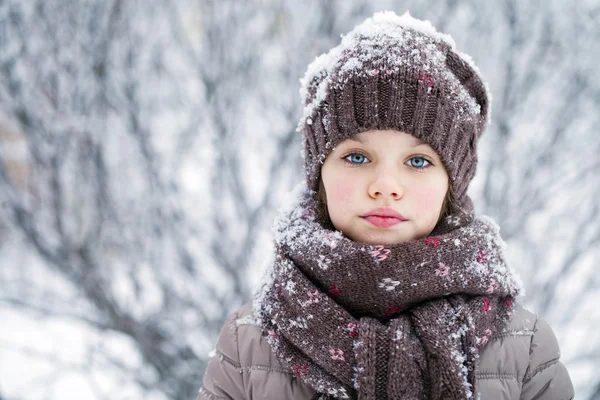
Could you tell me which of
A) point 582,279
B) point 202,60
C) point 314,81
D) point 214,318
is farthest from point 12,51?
point 582,279

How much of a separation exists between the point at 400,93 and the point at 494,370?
633 mm

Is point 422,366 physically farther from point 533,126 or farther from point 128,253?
point 128,253

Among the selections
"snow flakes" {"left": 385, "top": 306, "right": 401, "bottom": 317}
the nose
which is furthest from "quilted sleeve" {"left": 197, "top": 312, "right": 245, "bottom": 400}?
the nose

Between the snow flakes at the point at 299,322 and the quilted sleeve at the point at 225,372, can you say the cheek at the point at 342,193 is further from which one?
the quilted sleeve at the point at 225,372

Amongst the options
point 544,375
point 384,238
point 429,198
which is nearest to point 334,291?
point 384,238

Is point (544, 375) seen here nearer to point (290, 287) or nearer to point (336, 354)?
point (336, 354)

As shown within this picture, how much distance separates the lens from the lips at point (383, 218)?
0.96 metres

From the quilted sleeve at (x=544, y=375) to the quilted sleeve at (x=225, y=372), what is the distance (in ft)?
2.12

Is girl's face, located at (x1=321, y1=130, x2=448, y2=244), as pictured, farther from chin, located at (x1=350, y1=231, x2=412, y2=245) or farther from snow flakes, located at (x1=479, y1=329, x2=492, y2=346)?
snow flakes, located at (x1=479, y1=329, x2=492, y2=346)

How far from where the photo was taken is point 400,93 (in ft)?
3.19

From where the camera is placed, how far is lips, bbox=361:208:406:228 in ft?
3.14

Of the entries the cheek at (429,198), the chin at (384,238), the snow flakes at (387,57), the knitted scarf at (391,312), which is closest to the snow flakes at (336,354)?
the knitted scarf at (391,312)

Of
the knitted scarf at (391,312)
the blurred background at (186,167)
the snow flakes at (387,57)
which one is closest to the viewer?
the knitted scarf at (391,312)

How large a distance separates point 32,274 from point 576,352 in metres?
2.68
